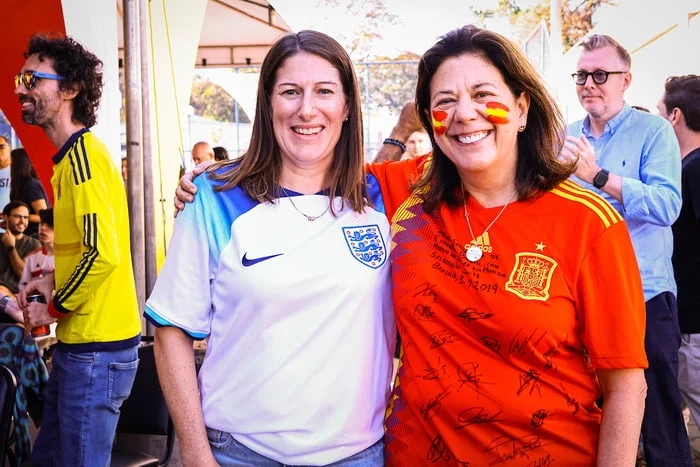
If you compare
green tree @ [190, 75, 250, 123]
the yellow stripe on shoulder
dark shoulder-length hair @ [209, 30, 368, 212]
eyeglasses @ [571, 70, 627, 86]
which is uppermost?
green tree @ [190, 75, 250, 123]

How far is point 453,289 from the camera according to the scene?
1766mm

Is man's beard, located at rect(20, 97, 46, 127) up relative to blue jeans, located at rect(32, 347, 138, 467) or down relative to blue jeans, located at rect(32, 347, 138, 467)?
up

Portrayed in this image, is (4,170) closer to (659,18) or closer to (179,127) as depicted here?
(179,127)

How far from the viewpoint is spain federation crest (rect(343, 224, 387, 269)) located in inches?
72.0

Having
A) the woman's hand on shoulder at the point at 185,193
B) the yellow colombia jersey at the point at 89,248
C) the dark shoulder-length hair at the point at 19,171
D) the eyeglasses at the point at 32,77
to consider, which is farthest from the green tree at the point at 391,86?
the woman's hand on shoulder at the point at 185,193

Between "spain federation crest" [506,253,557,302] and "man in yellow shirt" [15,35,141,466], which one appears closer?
"spain federation crest" [506,253,557,302]

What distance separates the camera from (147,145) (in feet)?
14.7

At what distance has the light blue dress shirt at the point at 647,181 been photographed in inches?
123

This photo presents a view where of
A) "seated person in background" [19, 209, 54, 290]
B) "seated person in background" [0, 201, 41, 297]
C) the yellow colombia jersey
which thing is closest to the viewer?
the yellow colombia jersey

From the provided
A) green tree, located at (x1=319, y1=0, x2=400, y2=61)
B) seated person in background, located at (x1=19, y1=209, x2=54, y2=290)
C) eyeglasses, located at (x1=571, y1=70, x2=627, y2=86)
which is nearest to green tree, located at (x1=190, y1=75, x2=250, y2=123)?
green tree, located at (x1=319, y1=0, x2=400, y2=61)

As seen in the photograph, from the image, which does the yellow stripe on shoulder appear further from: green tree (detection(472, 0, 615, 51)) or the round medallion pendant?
green tree (detection(472, 0, 615, 51))

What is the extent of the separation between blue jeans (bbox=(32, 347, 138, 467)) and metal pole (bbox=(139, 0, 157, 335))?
1.90 metres

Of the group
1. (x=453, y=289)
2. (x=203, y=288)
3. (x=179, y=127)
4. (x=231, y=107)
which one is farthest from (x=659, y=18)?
(x=231, y=107)

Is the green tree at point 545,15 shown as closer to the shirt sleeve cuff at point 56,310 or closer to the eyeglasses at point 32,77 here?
the eyeglasses at point 32,77
